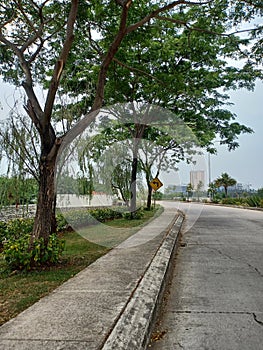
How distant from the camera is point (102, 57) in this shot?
34.9ft

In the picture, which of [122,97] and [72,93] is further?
[122,97]

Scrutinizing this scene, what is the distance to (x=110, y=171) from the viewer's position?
1530cm

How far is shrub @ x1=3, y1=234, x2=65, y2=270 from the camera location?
17.1ft

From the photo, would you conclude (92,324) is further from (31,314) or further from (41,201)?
(41,201)

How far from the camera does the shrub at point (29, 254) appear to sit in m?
5.22

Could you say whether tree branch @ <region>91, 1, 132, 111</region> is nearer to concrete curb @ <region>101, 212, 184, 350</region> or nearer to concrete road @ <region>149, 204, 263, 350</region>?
concrete curb @ <region>101, 212, 184, 350</region>

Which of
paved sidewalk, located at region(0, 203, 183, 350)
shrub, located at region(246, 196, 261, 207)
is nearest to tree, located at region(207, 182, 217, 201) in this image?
shrub, located at region(246, 196, 261, 207)

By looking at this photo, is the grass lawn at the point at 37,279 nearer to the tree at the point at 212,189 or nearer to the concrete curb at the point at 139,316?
the concrete curb at the point at 139,316

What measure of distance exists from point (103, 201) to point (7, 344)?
46.0ft

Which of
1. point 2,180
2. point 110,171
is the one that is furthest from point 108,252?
point 110,171

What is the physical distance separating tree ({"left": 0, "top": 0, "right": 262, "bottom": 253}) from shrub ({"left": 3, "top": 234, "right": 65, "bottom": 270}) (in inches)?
7.7

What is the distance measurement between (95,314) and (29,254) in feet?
8.01

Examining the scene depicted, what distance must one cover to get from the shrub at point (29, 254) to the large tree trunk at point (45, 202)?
166 millimetres

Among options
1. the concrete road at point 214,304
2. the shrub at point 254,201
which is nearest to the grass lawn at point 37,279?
the concrete road at point 214,304
